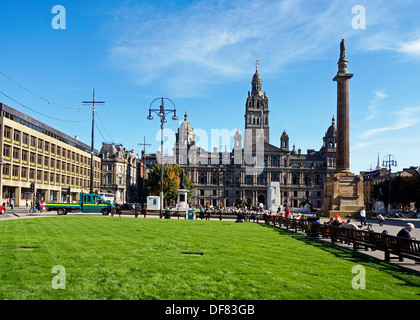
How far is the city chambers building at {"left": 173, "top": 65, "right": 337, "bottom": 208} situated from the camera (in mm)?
123562

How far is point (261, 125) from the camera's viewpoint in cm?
13425

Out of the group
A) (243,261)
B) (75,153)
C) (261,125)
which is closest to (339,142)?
(243,261)

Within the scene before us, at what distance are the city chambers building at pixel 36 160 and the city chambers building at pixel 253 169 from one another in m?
44.8

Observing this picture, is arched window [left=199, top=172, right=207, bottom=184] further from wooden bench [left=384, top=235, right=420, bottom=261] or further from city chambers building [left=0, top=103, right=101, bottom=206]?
wooden bench [left=384, top=235, right=420, bottom=261]

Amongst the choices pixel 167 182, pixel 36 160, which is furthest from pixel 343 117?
pixel 167 182

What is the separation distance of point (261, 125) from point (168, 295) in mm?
128677

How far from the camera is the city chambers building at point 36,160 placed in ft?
185

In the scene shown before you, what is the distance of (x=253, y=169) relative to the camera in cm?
12375

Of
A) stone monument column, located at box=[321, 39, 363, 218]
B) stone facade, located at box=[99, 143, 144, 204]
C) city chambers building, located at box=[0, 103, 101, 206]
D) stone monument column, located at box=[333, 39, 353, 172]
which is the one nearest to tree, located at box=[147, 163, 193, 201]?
stone facade, located at box=[99, 143, 144, 204]

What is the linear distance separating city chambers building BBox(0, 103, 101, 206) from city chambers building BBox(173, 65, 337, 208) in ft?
147

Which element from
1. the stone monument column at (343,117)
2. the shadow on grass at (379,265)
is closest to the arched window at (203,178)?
→ the stone monument column at (343,117)

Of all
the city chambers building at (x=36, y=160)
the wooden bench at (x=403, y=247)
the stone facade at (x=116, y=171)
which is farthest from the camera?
the stone facade at (x=116, y=171)

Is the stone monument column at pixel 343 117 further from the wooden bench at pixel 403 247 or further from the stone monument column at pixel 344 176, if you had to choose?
the wooden bench at pixel 403 247

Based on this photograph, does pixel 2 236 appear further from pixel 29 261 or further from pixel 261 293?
pixel 261 293
